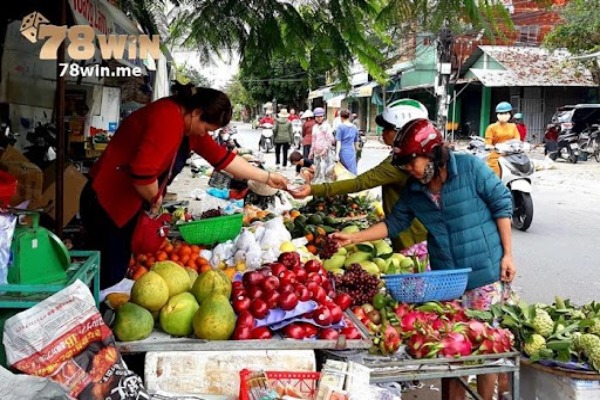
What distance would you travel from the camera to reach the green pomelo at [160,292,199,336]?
2582mm

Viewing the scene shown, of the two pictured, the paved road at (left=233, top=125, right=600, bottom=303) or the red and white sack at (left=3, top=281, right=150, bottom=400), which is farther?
the paved road at (left=233, top=125, right=600, bottom=303)

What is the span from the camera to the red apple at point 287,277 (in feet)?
9.24

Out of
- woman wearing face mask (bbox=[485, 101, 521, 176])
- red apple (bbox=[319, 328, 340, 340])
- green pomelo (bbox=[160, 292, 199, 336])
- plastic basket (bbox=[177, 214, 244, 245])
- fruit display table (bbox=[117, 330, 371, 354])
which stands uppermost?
woman wearing face mask (bbox=[485, 101, 521, 176])

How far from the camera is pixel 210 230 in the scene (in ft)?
14.5

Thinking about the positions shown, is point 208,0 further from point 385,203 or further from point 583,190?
point 583,190

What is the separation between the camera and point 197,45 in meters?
6.04

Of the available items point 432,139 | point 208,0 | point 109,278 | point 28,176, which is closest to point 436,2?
point 432,139

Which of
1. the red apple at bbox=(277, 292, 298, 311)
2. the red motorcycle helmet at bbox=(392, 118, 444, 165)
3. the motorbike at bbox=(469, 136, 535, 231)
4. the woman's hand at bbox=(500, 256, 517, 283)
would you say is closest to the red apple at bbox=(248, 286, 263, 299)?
the red apple at bbox=(277, 292, 298, 311)

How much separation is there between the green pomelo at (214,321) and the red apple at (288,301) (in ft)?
0.71

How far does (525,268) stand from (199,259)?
4.61 m

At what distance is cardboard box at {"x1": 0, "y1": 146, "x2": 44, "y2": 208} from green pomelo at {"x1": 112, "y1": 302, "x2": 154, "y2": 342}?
2953 millimetres

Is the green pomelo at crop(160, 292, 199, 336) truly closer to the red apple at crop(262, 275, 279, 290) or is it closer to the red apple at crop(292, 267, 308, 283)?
the red apple at crop(262, 275, 279, 290)

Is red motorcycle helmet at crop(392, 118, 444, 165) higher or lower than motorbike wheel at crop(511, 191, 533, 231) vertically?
higher

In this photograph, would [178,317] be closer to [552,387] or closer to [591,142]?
[552,387]
